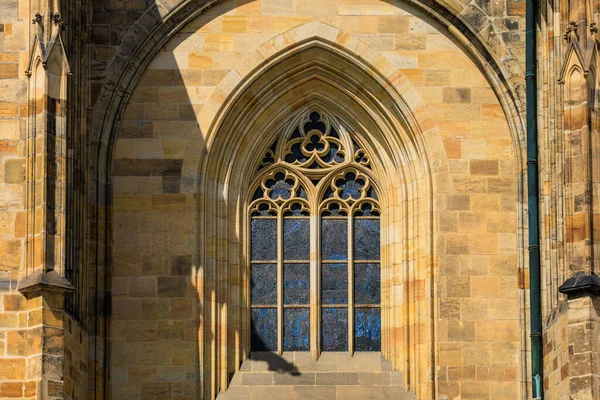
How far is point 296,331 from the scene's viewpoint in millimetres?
29359

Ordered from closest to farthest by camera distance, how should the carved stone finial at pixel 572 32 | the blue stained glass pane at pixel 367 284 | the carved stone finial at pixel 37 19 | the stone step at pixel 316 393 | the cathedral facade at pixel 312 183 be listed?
1. the carved stone finial at pixel 37 19
2. the carved stone finial at pixel 572 32
3. the cathedral facade at pixel 312 183
4. the stone step at pixel 316 393
5. the blue stained glass pane at pixel 367 284

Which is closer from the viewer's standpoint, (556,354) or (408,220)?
(556,354)

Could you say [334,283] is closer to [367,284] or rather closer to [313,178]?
[367,284]

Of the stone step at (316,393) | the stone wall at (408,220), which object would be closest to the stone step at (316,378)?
the stone step at (316,393)

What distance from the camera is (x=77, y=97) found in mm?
28422

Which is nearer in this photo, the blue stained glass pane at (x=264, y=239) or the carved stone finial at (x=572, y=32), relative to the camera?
the carved stone finial at (x=572, y=32)

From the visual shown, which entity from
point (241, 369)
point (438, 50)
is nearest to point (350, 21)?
point (438, 50)

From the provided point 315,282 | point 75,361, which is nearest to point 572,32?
point 315,282

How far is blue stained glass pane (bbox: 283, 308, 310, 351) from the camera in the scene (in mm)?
29297

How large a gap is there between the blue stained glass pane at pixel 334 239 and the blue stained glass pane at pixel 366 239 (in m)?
0.15

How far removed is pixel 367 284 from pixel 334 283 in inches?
17.9

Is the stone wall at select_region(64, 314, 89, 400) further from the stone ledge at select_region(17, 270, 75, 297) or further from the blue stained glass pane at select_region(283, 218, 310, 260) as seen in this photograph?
the blue stained glass pane at select_region(283, 218, 310, 260)

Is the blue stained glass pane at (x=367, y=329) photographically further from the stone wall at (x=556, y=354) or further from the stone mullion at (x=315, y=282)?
the stone wall at (x=556, y=354)

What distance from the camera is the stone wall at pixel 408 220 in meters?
28.4
